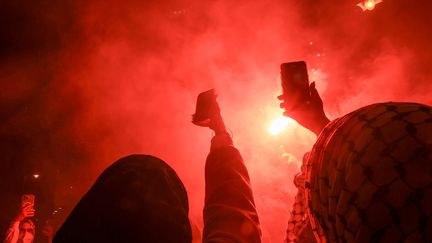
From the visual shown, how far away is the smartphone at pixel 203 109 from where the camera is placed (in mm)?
3109

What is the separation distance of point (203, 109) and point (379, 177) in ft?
7.80

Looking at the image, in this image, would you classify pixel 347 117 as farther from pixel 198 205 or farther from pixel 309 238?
pixel 198 205

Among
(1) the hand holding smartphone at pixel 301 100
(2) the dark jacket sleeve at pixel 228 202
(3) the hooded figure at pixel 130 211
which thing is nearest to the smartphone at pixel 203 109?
(2) the dark jacket sleeve at pixel 228 202

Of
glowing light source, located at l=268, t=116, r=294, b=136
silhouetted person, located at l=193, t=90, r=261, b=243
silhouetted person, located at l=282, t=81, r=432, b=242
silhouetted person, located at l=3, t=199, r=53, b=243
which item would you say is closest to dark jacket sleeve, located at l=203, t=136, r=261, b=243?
silhouetted person, located at l=193, t=90, r=261, b=243

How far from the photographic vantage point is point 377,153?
3.07 feet

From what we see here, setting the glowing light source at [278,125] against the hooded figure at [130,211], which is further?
the glowing light source at [278,125]

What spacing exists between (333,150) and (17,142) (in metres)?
12.7

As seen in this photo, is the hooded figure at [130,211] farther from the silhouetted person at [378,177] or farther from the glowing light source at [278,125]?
the glowing light source at [278,125]

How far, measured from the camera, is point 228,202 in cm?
174

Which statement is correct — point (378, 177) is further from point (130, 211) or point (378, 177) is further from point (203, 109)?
point (203, 109)

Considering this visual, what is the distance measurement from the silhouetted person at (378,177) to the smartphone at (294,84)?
1260mm

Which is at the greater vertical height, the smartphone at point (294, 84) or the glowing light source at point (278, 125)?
the glowing light source at point (278, 125)

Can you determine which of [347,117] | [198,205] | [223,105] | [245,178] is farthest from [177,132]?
[347,117]

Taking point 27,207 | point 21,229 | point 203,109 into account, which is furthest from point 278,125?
point 21,229
